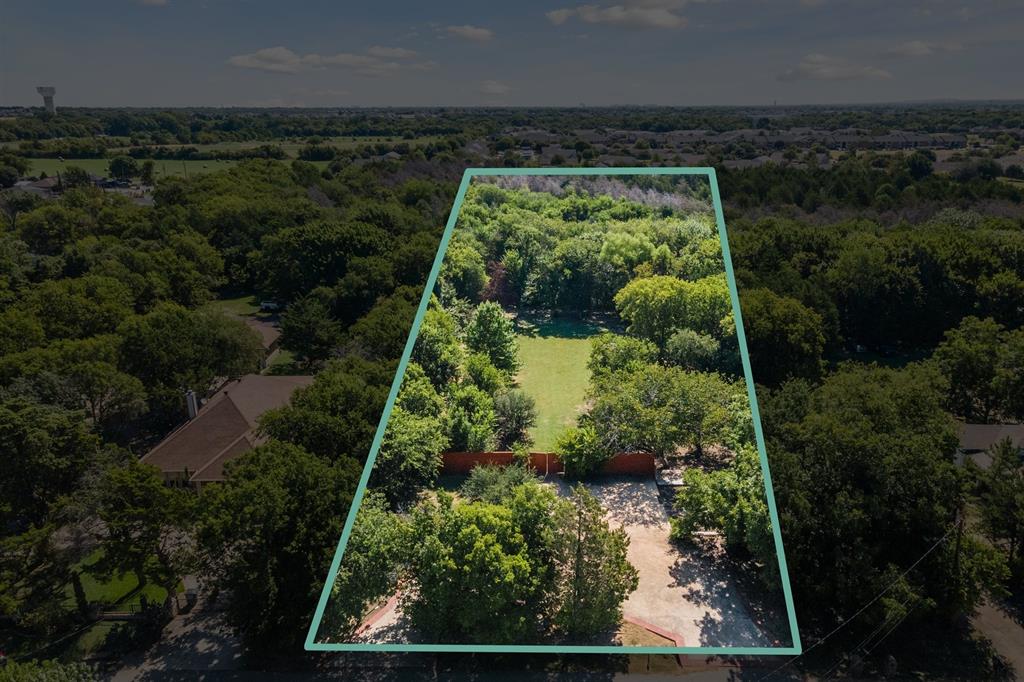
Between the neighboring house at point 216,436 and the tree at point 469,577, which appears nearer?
the tree at point 469,577

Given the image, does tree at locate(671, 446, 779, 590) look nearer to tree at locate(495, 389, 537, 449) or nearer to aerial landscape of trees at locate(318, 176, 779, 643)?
aerial landscape of trees at locate(318, 176, 779, 643)

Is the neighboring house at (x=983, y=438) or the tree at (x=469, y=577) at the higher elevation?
the tree at (x=469, y=577)

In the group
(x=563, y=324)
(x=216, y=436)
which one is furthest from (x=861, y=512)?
(x=216, y=436)

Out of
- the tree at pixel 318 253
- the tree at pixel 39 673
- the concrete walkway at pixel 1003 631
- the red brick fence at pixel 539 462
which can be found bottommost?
the concrete walkway at pixel 1003 631

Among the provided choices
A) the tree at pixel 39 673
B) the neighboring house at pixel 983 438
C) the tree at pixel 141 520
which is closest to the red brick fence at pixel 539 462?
the tree at pixel 39 673

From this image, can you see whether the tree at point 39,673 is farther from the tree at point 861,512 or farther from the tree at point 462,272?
the tree at point 861,512

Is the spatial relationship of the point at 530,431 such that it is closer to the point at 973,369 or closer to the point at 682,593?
the point at 682,593

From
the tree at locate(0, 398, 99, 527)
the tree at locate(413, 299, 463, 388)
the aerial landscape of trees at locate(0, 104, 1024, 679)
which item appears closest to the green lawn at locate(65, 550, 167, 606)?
the aerial landscape of trees at locate(0, 104, 1024, 679)
